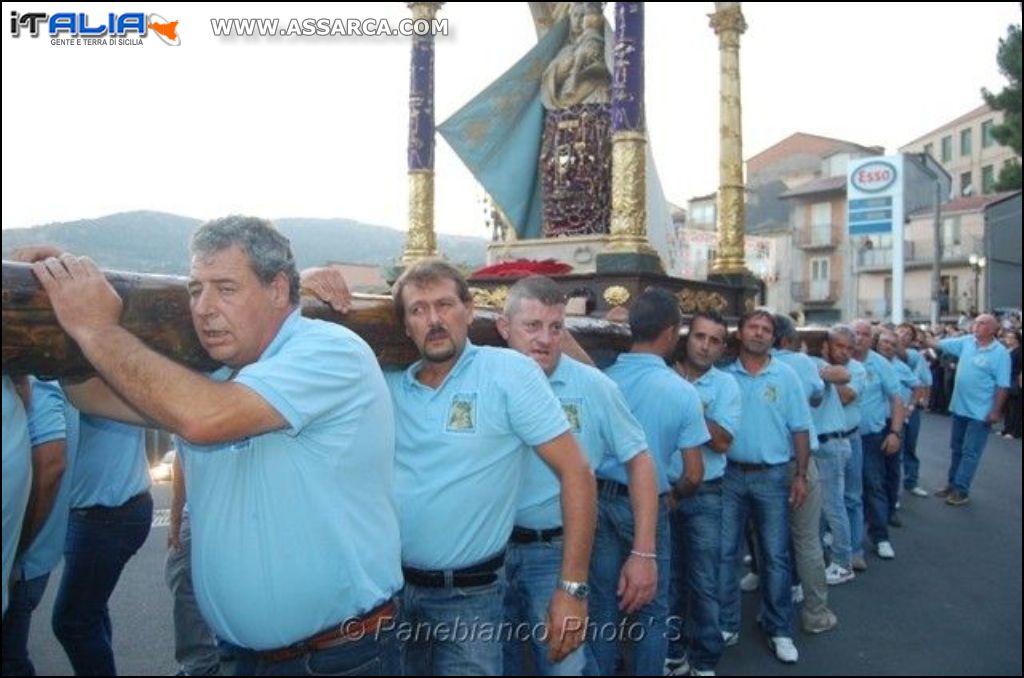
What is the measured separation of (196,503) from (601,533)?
6.58 ft

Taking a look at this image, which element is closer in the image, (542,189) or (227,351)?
(227,351)

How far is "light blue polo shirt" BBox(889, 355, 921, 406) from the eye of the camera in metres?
7.91

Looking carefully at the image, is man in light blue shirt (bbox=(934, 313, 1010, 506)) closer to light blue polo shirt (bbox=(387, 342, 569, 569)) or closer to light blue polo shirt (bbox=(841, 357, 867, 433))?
light blue polo shirt (bbox=(841, 357, 867, 433))

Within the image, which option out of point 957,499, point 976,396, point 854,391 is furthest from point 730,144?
point 854,391

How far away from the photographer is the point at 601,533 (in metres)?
3.66

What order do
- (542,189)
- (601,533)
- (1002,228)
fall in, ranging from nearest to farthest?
(1002,228) → (601,533) → (542,189)

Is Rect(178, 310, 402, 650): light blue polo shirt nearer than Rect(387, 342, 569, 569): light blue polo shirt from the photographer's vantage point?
Yes

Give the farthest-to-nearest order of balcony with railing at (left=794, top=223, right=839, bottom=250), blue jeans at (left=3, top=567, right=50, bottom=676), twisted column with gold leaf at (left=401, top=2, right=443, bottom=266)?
1. balcony with railing at (left=794, top=223, right=839, bottom=250)
2. twisted column with gold leaf at (left=401, top=2, right=443, bottom=266)
3. blue jeans at (left=3, top=567, right=50, bottom=676)

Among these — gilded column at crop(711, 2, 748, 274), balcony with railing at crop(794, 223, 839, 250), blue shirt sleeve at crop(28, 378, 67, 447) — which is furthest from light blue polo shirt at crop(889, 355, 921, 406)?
balcony with railing at crop(794, 223, 839, 250)

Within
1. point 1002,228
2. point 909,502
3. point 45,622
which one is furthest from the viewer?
point 909,502

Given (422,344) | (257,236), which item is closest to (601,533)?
(422,344)

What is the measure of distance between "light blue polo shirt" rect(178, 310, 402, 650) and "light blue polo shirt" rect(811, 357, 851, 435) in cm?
435

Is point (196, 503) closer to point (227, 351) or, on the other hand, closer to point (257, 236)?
point (227, 351)

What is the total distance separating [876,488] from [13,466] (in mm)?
→ 6795
